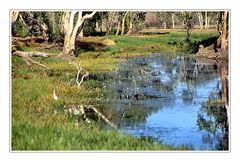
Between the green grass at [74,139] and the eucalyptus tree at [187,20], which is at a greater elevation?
the eucalyptus tree at [187,20]

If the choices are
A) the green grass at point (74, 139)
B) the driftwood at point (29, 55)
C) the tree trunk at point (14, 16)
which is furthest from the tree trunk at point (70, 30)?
the green grass at point (74, 139)

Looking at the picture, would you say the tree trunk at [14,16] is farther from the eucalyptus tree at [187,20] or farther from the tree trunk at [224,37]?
the tree trunk at [224,37]

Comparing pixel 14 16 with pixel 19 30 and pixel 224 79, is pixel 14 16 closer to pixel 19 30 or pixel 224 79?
pixel 19 30

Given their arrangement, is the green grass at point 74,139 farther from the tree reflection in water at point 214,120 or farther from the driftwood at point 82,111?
the tree reflection in water at point 214,120

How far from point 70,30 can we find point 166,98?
2.33 feet

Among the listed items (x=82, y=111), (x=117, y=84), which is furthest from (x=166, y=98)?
(x=82, y=111)

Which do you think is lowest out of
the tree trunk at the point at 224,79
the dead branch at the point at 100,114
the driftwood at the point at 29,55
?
the dead branch at the point at 100,114

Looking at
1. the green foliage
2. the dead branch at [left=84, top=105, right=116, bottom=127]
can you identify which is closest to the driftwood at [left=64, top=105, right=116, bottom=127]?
the dead branch at [left=84, top=105, right=116, bottom=127]

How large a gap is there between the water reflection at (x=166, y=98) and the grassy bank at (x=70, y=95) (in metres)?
0.06

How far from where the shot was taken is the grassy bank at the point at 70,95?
15.4ft

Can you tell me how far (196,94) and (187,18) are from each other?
0.46m

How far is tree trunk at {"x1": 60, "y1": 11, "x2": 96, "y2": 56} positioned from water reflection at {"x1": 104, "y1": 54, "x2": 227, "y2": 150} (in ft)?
1.02

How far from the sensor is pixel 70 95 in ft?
15.7
